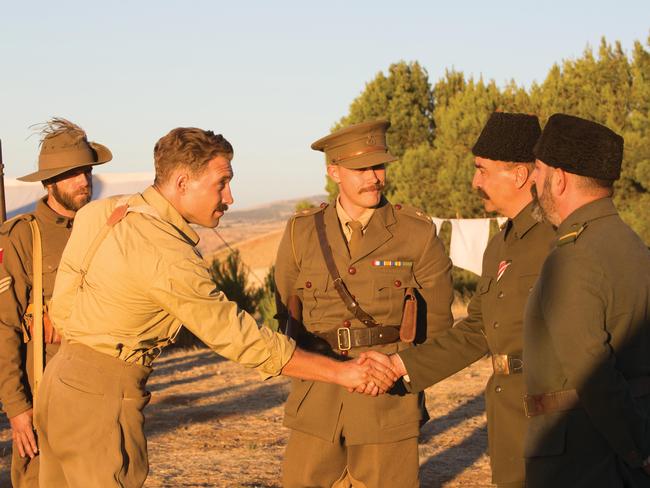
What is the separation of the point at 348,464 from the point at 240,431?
16.0 ft

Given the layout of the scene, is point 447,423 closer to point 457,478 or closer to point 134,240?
point 457,478

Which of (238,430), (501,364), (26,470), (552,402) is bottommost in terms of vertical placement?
(238,430)

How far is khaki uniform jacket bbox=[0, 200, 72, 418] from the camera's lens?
16.4 feet

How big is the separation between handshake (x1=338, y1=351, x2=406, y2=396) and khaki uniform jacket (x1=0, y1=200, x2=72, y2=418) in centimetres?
157

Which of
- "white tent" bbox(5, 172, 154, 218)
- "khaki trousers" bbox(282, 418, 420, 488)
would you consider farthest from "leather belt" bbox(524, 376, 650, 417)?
"white tent" bbox(5, 172, 154, 218)

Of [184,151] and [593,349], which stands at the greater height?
[184,151]

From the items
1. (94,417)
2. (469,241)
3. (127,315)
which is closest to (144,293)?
(127,315)

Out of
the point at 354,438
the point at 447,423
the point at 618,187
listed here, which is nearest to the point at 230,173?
the point at 354,438

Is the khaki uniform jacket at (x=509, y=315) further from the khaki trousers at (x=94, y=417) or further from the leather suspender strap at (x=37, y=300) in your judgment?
the leather suspender strap at (x=37, y=300)

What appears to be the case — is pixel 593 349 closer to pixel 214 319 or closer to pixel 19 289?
pixel 214 319

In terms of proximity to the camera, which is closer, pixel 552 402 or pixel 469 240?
pixel 552 402

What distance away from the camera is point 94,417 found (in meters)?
3.76

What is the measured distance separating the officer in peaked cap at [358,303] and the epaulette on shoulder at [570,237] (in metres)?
1.89

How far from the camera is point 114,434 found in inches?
148
